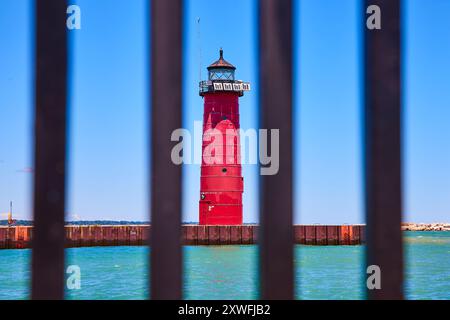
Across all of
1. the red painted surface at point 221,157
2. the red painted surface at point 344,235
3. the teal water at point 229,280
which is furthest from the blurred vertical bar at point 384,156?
the red painted surface at point 344,235

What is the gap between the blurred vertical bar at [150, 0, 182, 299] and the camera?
3.04m

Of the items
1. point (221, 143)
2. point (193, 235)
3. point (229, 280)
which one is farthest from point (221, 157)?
point (229, 280)

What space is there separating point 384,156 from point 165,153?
1041 mm

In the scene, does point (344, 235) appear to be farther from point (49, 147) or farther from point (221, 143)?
point (49, 147)

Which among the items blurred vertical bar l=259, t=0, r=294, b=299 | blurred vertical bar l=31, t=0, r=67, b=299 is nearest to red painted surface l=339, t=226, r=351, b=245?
blurred vertical bar l=259, t=0, r=294, b=299

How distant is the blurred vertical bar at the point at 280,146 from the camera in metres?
3.04

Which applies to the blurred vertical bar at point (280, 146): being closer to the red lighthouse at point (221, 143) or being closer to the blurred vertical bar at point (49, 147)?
the blurred vertical bar at point (49, 147)

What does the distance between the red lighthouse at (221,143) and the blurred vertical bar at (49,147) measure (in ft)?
144

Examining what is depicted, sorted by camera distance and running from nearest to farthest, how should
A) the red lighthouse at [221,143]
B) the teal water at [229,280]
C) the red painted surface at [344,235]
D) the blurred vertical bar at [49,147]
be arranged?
1. the blurred vertical bar at [49,147]
2. the teal water at [229,280]
3. the red lighthouse at [221,143]
4. the red painted surface at [344,235]

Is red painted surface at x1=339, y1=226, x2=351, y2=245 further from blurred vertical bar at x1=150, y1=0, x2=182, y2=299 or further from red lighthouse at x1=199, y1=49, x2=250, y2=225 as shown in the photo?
blurred vertical bar at x1=150, y1=0, x2=182, y2=299

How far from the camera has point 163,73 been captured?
3.08 meters

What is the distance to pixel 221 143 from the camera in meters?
48.5
